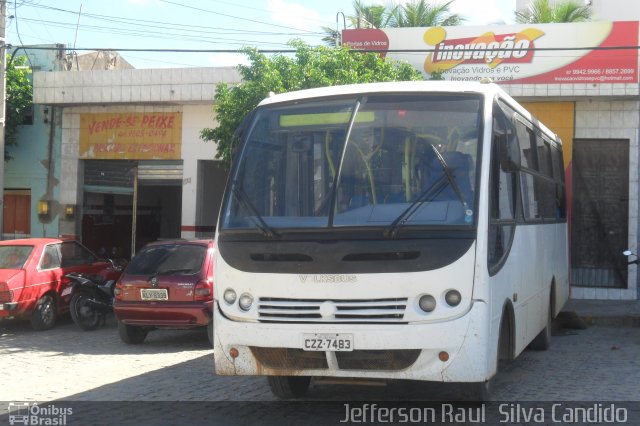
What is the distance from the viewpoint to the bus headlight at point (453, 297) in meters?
6.52

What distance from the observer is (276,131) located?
762cm

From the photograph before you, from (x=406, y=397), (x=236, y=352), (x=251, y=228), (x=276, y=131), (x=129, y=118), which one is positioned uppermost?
(x=129, y=118)

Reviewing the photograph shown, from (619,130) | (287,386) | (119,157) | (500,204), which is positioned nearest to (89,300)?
(287,386)

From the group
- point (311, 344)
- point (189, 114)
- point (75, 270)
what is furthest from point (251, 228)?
point (189, 114)

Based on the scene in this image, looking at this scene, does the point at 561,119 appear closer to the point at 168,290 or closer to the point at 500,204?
the point at 168,290

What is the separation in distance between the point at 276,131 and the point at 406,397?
2939mm

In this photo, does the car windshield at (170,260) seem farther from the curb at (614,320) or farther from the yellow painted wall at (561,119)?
the yellow painted wall at (561,119)

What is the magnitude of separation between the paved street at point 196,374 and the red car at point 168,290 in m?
0.44

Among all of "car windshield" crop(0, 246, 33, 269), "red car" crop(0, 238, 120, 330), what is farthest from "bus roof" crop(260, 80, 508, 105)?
"car windshield" crop(0, 246, 33, 269)

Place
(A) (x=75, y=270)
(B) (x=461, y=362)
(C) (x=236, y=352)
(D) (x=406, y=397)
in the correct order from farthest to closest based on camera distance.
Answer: (A) (x=75, y=270), (D) (x=406, y=397), (C) (x=236, y=352), (B) (x=461, y=362)

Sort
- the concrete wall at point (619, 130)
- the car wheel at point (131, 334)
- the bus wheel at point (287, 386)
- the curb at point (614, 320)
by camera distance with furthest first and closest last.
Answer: the concrete wall at point (619, 130)
the curb at point (614, 320)
the car wheel at point (131, 334)
the bus wheel at point (287, 386)

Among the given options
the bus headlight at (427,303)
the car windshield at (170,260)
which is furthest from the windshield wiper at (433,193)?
the car windshield at (170,260)

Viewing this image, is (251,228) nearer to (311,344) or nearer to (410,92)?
(311,344)

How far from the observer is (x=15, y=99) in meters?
21.5
